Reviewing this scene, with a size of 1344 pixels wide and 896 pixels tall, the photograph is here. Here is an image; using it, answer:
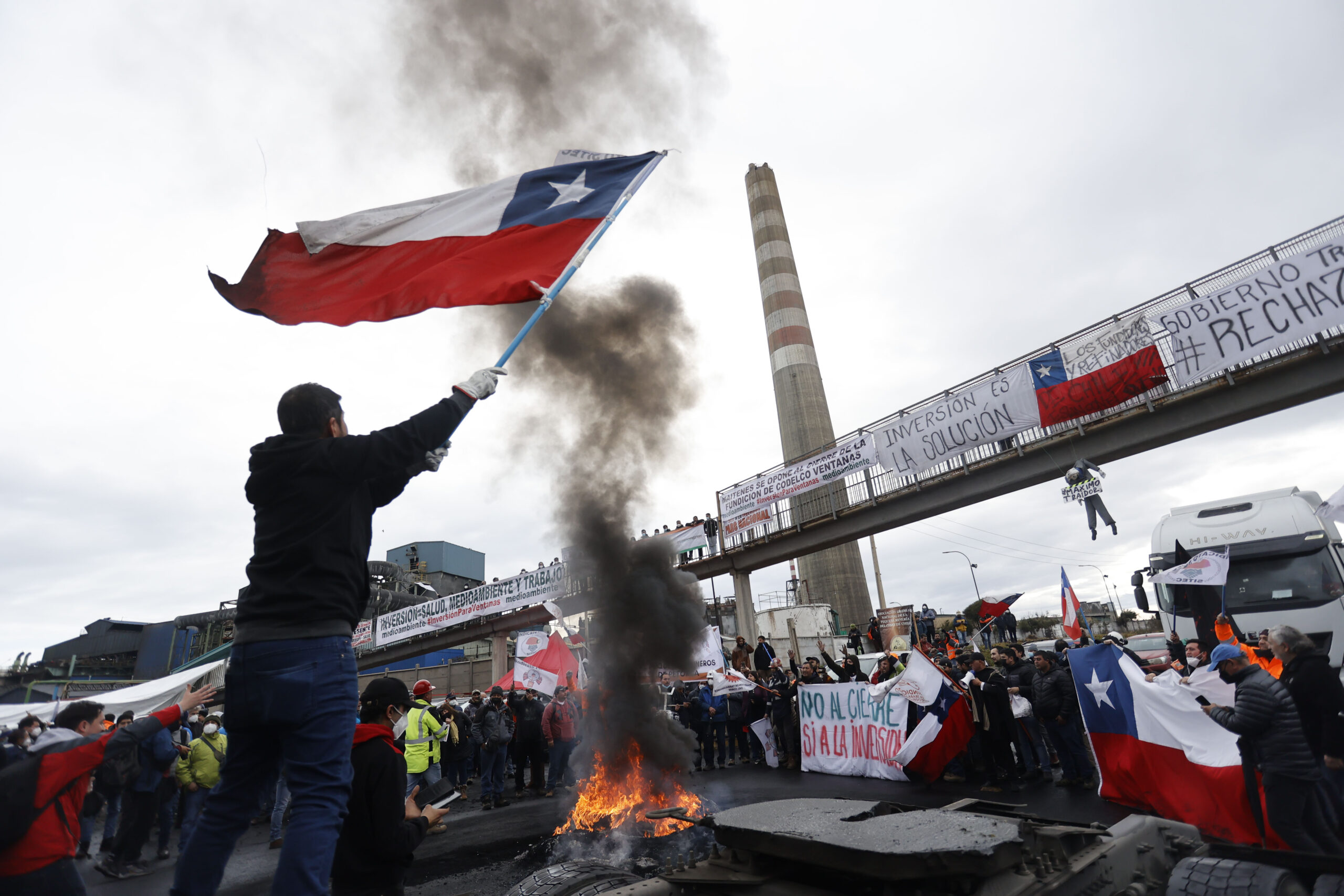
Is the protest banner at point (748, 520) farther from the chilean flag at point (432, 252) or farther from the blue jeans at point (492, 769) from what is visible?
the chilean flag at point (432, 252)

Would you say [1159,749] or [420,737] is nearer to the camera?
[1159,749]

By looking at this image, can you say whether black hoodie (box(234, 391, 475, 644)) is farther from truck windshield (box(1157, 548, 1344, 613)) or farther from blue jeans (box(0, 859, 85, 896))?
truck windshield (box(1157, 548, 1344, 613))

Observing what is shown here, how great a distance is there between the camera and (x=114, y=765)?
744cm

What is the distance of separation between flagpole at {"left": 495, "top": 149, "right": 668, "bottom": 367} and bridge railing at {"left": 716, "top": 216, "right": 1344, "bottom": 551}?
38.4 feet

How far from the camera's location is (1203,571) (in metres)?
9.34

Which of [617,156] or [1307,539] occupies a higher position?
[617,156]

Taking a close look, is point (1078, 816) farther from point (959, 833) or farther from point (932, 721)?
point (959, 833)

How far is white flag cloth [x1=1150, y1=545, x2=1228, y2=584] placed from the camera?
29.8 feet

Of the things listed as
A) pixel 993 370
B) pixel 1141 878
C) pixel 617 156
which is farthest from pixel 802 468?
pixel 1141 878

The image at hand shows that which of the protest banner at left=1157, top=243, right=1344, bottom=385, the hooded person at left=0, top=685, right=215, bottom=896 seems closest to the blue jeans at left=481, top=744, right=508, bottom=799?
the hooded person at left=0, top=685, right=215, bottom=896

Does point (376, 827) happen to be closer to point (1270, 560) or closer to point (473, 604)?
point (1270, 560)

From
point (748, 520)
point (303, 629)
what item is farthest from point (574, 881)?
point (748, 520)

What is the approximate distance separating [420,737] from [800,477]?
1208cm

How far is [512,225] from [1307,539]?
540 inches
